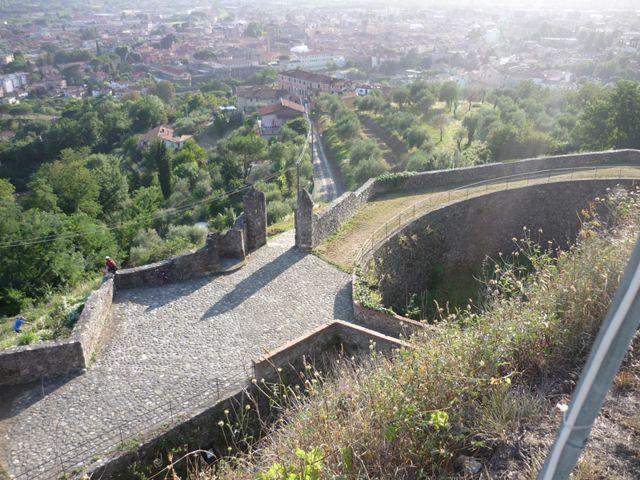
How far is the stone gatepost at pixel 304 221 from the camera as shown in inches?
540

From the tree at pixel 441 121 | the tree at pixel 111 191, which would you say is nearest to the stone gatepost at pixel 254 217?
the tree at pixel 111 191

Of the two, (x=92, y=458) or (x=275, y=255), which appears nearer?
(x=92, y=458)

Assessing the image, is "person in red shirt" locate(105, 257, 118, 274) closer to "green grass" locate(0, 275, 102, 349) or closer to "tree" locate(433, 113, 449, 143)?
"green grass" locate(0, 275, 102, 349)

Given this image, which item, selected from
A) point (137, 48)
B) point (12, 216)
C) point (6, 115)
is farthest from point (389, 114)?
point (137, 48)

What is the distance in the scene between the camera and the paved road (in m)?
37.5

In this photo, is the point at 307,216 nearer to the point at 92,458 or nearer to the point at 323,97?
the point at 92,458

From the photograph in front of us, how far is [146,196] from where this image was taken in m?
39.4

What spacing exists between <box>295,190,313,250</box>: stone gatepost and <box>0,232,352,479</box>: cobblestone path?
1.26ft

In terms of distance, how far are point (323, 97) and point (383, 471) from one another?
230ft

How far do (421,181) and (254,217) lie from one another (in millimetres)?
7960

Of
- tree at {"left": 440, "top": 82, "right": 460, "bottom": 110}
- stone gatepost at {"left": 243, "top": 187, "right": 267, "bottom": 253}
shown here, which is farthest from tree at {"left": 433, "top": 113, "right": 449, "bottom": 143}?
stone gatepost at {"left": 243, "top": 187, "right": 267, "bottom": 253}

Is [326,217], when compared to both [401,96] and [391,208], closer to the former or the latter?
[391,208]

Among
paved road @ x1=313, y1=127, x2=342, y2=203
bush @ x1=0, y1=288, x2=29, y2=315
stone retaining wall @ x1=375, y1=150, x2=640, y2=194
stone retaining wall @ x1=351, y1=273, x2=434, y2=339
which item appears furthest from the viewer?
paved road @ x1=313, y1=127, x2=342, y2=203

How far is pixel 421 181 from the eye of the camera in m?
19.3
